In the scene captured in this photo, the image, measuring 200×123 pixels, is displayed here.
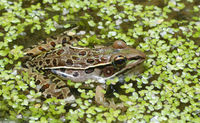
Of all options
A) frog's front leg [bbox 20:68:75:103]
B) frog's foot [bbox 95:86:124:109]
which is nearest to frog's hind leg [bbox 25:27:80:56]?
frog's front leg [bbox 20:68:75:103]

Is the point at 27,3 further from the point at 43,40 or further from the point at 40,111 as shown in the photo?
the point at 40,111

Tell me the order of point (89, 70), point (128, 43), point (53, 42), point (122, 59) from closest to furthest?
point (122, 59), point (89, 70), point (53, 42), point (128, 43)

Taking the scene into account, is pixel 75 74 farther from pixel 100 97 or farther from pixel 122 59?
pixel 122 59

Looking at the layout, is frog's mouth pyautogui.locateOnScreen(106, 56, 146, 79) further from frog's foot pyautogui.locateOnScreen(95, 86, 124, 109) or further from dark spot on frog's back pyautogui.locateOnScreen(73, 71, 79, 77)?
dark spot on frog's back pyautogui.locateOnScreen(73, 71, 79, 77)

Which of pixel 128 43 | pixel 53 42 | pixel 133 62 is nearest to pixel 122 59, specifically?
pixel 133 62

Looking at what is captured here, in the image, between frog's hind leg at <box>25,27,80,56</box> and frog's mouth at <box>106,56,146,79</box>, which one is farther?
frog's hind leg at <box>25,27,80,56</box>

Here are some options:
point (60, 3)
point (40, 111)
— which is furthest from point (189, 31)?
point (40, 111)
